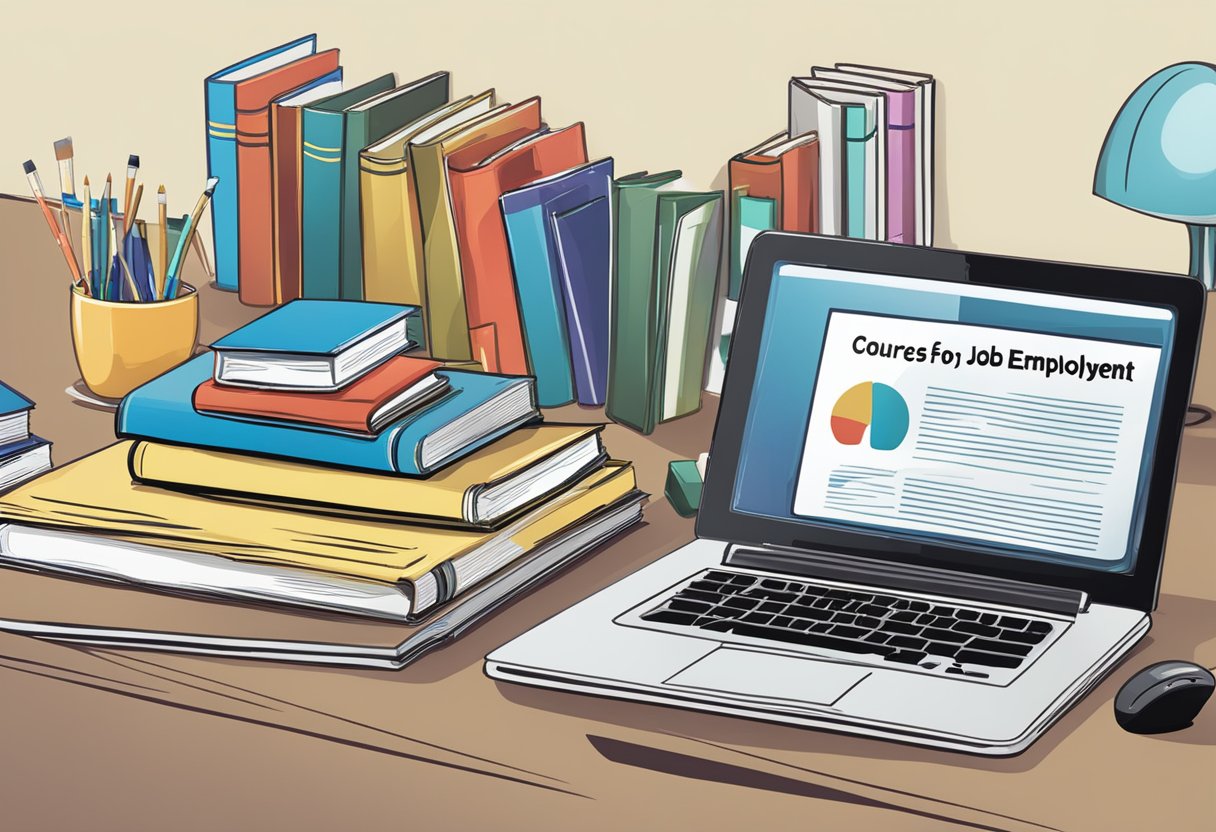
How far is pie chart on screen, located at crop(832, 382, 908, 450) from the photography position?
1.09 metres

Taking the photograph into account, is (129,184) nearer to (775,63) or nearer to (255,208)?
(255,208)

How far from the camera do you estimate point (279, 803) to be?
949 mm

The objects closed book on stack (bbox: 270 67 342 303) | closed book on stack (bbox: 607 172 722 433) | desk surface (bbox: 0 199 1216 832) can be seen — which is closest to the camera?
desk surface (bbox: 0 199 1216 832)

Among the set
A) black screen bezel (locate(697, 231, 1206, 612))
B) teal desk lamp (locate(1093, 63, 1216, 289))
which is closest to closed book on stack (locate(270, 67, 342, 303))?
black screen bezel (locate(697, 231, 1206, 612))

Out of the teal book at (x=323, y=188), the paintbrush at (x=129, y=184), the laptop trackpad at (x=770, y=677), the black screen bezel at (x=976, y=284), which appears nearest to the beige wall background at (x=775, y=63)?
the teal book at (x=323, y=188)

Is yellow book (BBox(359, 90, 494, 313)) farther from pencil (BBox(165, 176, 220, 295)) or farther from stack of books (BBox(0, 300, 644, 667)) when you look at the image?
stack of books (BBox(0, 300, 644, 667))

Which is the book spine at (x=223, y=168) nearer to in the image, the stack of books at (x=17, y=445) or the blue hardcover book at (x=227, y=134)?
the blue hardcover book at (x=227, y=134)

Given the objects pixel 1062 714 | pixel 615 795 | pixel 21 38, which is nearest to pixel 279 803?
pixel 615 795

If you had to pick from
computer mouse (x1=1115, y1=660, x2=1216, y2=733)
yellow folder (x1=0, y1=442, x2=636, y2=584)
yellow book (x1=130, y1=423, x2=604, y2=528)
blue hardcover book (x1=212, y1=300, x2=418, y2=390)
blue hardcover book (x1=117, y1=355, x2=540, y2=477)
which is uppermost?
blue hardcover book (x1=212, y1=300, x2=418, y2=390)

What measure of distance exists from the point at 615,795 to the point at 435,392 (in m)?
0.41

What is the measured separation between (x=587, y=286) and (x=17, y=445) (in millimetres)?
514

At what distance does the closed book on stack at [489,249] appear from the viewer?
1477 mm

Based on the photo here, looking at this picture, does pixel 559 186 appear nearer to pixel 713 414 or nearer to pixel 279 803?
pixel 713 414

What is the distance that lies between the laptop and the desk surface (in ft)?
0.10
